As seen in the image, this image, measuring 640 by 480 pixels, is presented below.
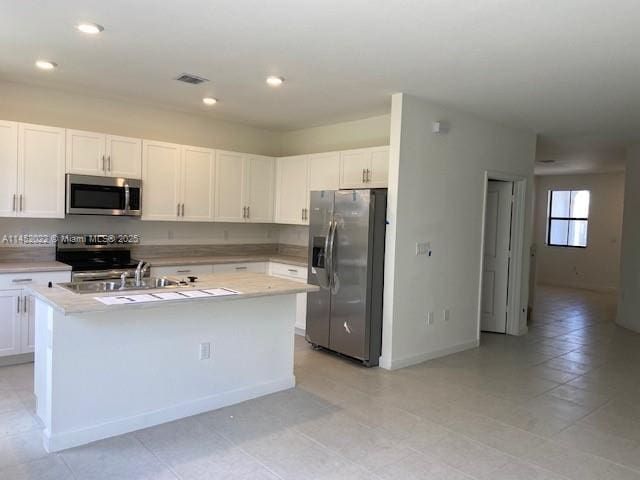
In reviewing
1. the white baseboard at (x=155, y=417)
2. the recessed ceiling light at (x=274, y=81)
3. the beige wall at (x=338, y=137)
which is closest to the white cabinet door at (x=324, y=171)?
the beige wall at (x=338, y=137)

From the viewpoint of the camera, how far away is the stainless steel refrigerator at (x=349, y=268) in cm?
461

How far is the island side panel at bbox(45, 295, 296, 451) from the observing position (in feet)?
9.54

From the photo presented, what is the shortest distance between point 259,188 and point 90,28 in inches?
129

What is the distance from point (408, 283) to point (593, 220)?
7914 mm

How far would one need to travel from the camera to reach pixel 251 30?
3.08 metres

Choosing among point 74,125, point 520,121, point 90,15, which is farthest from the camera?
point 520,121

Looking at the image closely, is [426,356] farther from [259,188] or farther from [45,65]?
[45,65]

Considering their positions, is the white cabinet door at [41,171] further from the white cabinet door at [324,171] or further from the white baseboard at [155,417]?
the white cabinet door at [324,171]

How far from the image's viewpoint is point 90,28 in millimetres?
3129

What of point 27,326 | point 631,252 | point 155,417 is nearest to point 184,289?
point 155,417

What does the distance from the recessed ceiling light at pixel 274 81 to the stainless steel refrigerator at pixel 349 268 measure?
3.91ft

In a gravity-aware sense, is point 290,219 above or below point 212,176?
below

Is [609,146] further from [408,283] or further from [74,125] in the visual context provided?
[74,125]

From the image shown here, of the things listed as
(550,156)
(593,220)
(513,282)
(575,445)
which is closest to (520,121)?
(513,282)
